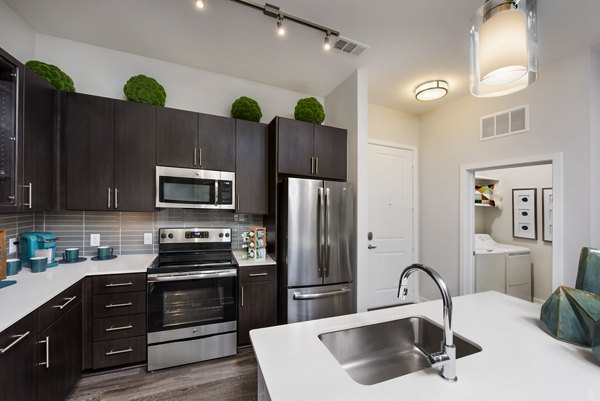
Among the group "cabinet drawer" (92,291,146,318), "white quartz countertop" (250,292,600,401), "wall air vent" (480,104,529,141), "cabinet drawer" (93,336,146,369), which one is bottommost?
"cabinet drawer" (93,336,146,369)

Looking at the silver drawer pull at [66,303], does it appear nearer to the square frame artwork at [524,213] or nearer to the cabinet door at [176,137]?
the cabinet door at [176,137]

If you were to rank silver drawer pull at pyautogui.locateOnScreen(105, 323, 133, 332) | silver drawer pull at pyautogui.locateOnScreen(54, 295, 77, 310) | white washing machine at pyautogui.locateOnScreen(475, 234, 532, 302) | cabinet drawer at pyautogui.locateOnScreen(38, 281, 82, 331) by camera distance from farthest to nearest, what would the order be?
white washing machine at pyautogui.locateOnScreen(475, 234, 532, 302), silver drawer pull at pyautogui.locateOnScreen(105, 323, 133, 332), silver drawer pull at pyautogui.locateOnScreen(54, 295, 77, 310), cabinet drawer at pyautogui.locateOnScreen(38, 281, 82, 331)

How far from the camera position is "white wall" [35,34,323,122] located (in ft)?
7.60

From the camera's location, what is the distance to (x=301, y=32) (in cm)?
214

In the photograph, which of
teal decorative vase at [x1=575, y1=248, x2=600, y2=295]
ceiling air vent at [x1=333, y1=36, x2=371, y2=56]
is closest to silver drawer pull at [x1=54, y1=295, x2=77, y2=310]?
ceiling air vent at [x1=333, y1=36, x2=371, y2=56]

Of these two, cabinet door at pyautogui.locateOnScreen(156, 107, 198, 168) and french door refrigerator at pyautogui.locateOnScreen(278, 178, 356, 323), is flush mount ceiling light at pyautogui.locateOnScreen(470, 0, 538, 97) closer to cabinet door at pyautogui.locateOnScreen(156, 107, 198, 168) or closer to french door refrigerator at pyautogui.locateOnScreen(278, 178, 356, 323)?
french door refrigerator at pyautogui.locateOnScreen(278, 178, 356, 323)

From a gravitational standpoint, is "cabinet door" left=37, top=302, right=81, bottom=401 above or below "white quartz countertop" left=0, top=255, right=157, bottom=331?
below

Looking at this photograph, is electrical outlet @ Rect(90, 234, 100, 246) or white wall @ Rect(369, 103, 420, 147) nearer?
electrical outlet @ Rect(90, 234, 100, 246)

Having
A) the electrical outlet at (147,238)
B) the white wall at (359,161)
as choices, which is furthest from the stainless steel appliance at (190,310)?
the white wall at (359,161)

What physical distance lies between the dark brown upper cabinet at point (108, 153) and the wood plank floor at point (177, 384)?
1.38 metres

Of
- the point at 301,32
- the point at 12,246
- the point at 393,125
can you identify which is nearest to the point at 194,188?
the point at 12,246

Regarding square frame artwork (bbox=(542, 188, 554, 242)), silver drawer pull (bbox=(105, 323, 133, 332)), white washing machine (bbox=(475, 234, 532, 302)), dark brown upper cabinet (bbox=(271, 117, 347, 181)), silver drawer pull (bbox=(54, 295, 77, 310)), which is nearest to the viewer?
silver drawer pull (bbox=(54, 295, 77, 310))

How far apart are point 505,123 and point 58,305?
4.28 meters

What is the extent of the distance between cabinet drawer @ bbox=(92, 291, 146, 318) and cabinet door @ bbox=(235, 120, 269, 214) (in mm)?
1135
